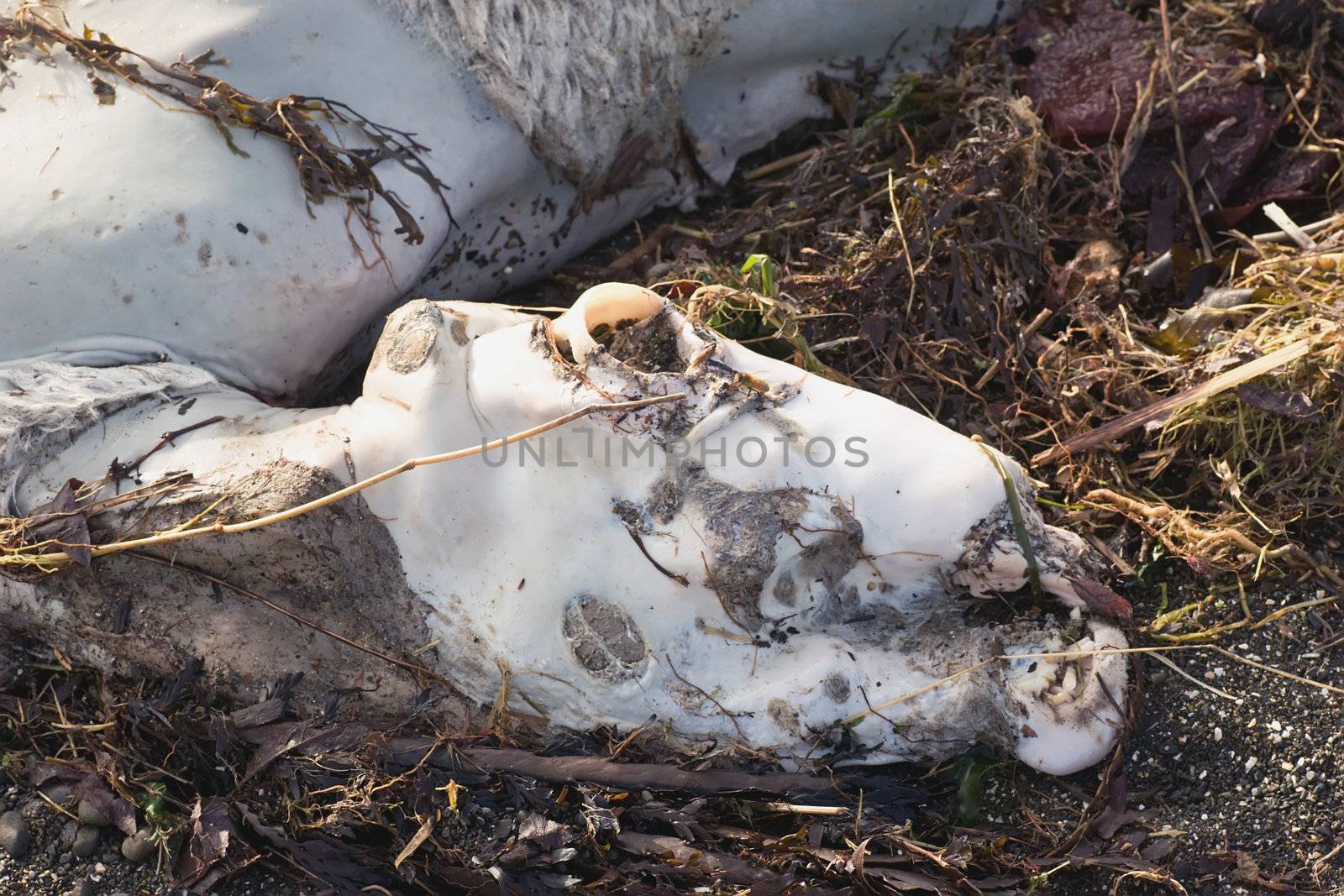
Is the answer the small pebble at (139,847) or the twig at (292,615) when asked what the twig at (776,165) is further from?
the small pebble at (139,847)

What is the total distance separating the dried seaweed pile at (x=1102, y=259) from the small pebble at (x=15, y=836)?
5.49ft

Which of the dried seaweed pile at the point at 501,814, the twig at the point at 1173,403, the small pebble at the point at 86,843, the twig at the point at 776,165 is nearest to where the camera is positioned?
the dried seaweed pile at the point at 501,814

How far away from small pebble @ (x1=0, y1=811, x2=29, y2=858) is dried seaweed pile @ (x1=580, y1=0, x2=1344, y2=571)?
1.67 m

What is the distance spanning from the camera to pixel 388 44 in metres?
2.30

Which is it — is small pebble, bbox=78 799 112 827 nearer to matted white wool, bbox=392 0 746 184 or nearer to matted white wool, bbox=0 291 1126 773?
matted white wool, bbox=0 291 1126 773

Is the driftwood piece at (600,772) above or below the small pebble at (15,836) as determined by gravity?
below

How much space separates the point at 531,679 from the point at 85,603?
2.78 ft

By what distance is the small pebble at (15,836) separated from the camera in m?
1.95

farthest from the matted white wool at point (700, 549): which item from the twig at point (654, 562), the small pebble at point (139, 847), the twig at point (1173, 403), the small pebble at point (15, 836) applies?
the small pebble at point (15, 836)

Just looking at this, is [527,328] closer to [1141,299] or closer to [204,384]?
[204,384]

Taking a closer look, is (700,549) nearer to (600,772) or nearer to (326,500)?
(600,772)

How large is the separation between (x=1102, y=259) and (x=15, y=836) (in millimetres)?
2547

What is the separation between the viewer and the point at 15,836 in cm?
195

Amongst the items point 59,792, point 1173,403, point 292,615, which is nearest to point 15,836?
point 59,792
